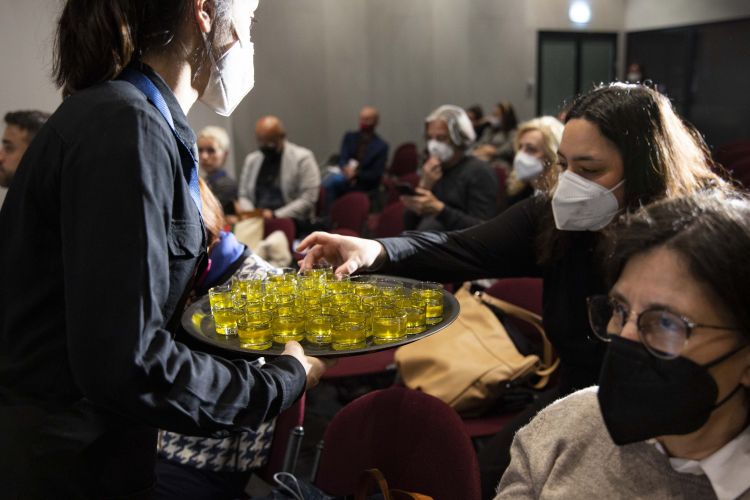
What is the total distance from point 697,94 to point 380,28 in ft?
15.9

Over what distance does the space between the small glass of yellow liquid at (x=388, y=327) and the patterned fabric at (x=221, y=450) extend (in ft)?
2.19

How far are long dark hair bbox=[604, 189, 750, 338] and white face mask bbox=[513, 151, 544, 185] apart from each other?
3.04 meters

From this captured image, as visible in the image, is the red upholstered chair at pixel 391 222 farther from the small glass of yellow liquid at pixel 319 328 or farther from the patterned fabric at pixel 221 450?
the small glass of yellow liquid at pixel 319 328

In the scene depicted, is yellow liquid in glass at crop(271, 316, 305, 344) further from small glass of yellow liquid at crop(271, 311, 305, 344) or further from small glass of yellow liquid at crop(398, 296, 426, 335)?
small glass of yellow liquid at crop(398, 296, 426, 335)

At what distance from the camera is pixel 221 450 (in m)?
2.04

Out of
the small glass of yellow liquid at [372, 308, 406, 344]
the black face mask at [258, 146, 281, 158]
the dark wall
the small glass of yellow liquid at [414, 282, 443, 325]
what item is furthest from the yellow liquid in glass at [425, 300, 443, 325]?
the dark wall

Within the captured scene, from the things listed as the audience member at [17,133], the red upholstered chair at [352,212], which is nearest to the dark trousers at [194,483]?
the audience member at [17,133]

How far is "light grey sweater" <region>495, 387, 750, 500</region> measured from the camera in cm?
116

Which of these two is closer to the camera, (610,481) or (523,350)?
Result: (610,481)

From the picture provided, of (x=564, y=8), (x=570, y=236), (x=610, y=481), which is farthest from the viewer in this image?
(x=564, y=8)

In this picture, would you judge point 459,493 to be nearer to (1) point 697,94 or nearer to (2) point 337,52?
(2) point 337,52

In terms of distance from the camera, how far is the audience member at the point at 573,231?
1858 millimetres

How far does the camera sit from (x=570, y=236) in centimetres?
206

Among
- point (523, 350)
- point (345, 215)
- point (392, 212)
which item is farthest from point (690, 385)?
point (345, 215)
